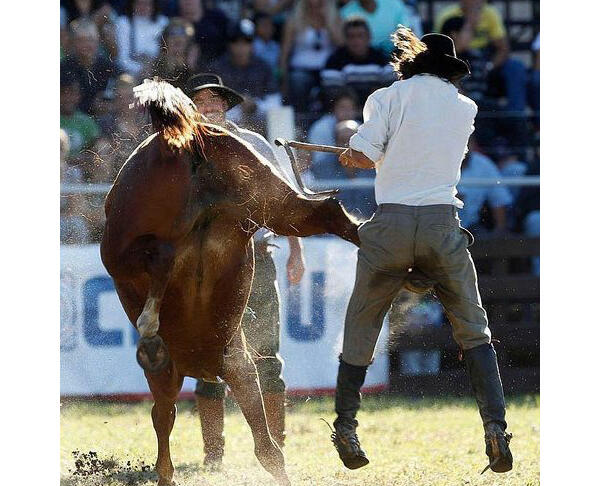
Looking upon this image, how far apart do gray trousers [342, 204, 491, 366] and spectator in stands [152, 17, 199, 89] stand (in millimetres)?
1499

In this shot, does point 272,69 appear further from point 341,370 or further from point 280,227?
point 341,370

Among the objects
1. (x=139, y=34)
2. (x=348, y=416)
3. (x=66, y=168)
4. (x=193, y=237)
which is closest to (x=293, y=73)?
(x=139, y=34)

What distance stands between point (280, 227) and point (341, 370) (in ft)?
2.45

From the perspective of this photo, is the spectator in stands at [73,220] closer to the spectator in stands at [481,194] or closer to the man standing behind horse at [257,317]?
the man standing behind horse at [257,317]

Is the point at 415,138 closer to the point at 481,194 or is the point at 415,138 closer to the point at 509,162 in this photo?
the point at 481,194

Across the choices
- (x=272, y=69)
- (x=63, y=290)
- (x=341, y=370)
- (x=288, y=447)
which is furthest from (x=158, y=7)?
(x=341, y=370)

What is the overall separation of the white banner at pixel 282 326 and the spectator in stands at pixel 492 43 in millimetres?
3121

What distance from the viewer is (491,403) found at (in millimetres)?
4977

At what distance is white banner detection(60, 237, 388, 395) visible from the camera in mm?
6523

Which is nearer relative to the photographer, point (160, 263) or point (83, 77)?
point (160, 263)

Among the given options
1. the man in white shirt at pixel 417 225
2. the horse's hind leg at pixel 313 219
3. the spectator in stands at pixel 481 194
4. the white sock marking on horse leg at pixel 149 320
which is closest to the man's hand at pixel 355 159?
the man in white shirt at pixel 417 225

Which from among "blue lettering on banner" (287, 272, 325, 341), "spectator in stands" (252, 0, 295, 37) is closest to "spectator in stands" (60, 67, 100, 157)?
"blue lettering on banner" (287, 272, 325, 341)

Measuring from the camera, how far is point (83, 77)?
22.0 ft

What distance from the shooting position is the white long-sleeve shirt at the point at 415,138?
4.91m
